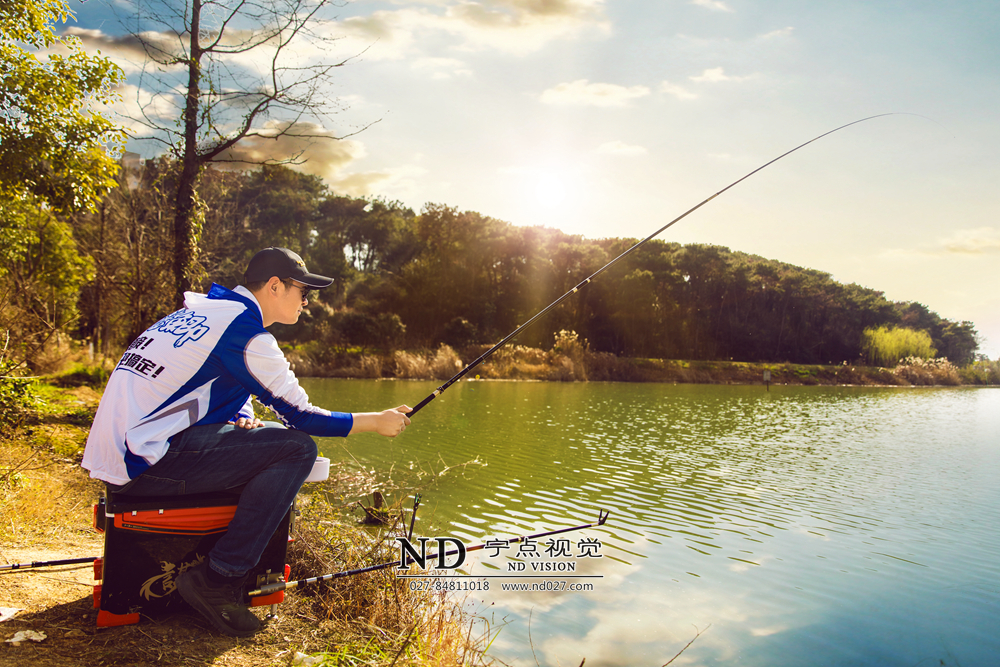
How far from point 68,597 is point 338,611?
1200 mm

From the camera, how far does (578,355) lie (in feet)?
81.6

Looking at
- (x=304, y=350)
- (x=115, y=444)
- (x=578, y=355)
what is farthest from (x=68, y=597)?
(x=578, y=355)

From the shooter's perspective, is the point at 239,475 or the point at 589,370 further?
the point at 589,370

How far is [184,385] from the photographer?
2340 millimetres

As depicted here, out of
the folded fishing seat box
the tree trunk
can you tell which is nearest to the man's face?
the folded fishing seat box

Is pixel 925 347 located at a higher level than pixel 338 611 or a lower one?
higher

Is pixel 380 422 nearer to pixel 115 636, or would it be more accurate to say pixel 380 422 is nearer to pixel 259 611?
pixel 259 611

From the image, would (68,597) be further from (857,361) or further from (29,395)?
(857,361)

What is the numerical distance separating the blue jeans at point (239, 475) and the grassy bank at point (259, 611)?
355 millimetres

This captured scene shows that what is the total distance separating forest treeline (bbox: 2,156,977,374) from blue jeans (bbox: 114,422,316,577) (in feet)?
71.4

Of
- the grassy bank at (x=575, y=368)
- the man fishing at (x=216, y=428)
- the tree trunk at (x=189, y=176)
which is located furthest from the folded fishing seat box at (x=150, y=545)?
the grassy bank at (x=575, y=368)

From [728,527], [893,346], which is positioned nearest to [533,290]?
[893,346]

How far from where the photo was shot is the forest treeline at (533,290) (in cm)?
3020

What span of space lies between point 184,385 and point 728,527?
17.7ft
